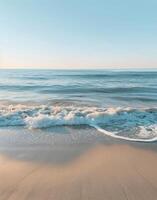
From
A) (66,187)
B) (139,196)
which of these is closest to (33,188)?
(66,187)

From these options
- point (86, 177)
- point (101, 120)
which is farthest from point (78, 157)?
point (101, 120)

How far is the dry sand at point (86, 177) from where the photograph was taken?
3.27m

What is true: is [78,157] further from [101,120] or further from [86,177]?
[101,120]

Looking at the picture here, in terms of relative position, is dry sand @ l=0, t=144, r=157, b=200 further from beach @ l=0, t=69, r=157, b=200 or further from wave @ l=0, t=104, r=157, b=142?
wave @ l=0, t=104, r=157, b=142

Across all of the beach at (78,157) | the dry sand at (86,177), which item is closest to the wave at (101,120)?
the beach at (78,157)

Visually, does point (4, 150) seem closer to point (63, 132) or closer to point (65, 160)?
point (65, 160)

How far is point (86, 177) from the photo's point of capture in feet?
12.5

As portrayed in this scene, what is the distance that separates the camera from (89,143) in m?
5.55

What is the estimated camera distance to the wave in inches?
255

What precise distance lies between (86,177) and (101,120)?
13.1ft

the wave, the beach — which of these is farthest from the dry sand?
the wave

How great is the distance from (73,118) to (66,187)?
4.33 meters

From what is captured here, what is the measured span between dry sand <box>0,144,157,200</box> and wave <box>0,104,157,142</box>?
138 centimetres

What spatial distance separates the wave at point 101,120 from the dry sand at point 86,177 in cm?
138
